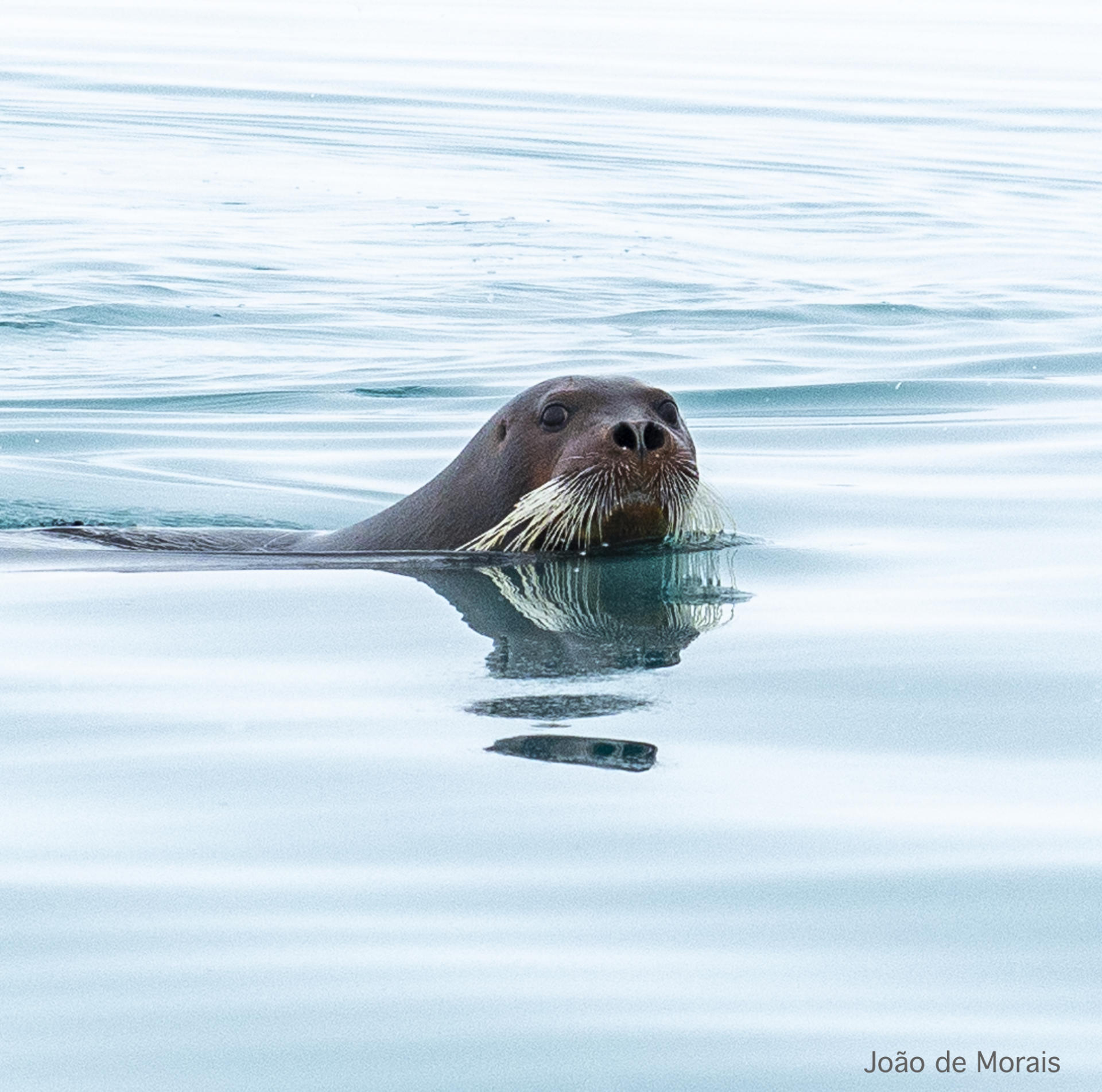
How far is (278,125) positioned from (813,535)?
15.9m

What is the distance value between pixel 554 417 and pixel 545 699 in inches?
67.0

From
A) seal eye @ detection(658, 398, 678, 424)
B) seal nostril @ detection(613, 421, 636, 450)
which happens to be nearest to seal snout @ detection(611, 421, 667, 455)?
seal nostril @ detection(613, 421, 636, 450)

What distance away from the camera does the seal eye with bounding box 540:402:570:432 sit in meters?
5.80

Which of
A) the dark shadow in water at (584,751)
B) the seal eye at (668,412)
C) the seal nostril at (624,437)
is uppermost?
the seal eye at (668,412)

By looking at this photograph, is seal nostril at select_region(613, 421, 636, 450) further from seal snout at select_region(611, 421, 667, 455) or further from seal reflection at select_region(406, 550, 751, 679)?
seal reflection at select_region(406, 550, 751, 679)

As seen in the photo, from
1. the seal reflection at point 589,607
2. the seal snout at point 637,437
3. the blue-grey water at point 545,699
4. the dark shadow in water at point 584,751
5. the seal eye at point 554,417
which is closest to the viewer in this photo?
the blue-grey water at point 545,699

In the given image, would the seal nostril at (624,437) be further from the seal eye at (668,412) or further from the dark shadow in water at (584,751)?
the dark shadow in water at (584,751)

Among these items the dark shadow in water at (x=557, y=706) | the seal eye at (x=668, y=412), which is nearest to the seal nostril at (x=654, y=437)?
the seal eye at (x=668, y=412)

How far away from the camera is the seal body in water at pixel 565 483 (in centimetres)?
560

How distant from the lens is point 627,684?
440 centimetres

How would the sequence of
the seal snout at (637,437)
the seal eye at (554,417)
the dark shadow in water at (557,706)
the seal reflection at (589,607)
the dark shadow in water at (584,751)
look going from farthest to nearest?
the seal eye at (554,417)
the seal snout at (637,437)
the seal reflection at (589,607)
the dark shadow in water at (557,706)
the dark shadow in water at (584,751)

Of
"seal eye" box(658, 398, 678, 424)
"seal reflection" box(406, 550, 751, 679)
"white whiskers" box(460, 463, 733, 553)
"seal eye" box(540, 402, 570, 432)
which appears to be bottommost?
"seal reflection" box(406, 550, 751, 679)

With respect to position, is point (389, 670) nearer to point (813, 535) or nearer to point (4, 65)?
point (813, 535)

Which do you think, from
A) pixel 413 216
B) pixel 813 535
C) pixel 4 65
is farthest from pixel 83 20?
pixel 813 535
